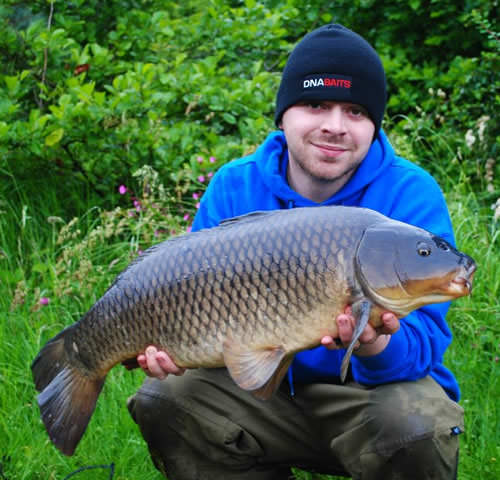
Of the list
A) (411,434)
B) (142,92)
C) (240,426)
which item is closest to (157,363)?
(240,426)

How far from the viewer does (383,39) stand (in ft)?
16.6

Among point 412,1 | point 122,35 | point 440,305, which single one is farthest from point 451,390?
point 412,1

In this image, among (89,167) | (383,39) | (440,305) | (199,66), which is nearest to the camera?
(440,305)

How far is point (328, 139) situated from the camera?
199 centimetres

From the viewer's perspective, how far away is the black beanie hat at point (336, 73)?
80.3 inches

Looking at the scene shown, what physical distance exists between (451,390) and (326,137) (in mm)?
702

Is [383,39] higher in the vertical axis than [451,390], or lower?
higher

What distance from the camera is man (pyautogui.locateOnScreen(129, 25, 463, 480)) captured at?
1.88 meters

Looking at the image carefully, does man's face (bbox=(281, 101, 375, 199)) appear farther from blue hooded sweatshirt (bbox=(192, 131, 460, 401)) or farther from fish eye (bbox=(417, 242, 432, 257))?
fish eye (bbox=(417, 242, 432, 257))

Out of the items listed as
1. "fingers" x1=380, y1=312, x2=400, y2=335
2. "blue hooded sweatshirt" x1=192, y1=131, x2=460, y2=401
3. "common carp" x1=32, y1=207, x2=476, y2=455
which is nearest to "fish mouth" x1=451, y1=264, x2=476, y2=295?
"common carp" x1=32, y1=207, x2=476, y2=455

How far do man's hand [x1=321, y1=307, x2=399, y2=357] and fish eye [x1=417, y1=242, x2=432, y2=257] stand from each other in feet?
0.43

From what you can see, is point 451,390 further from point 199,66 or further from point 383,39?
point 383,39

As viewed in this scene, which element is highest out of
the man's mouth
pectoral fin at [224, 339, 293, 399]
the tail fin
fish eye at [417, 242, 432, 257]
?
the man's mouth

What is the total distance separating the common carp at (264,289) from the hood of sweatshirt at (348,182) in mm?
357
